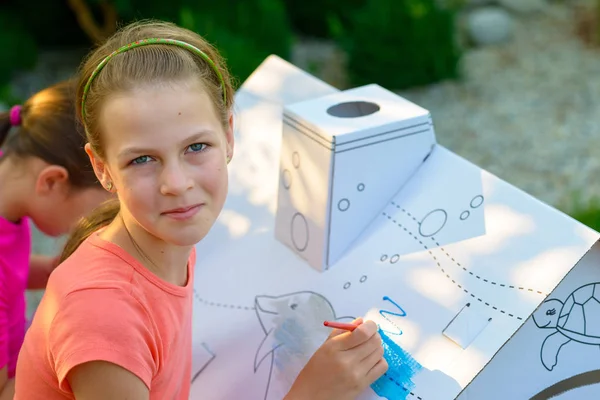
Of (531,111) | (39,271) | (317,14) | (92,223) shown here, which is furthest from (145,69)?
(317,14)

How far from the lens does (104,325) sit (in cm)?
116

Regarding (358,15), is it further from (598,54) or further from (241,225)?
(241,225)

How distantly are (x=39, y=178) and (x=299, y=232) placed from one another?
0.59m

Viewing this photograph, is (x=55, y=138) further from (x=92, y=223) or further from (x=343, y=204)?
(x=343, y=204)

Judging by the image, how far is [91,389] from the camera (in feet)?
3.82

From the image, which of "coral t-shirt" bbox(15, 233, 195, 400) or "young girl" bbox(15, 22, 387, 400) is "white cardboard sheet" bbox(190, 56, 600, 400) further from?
"coral t-shirt" bbox(15, 233, 195, 400)

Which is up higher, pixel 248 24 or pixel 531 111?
pixel 248 24

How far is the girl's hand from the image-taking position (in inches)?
53.6

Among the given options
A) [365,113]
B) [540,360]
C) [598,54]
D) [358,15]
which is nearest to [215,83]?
[365,113]

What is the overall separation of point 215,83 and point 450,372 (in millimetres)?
624

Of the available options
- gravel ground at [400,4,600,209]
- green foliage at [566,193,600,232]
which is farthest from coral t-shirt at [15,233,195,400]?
gravel ground at [400,4,600,209]

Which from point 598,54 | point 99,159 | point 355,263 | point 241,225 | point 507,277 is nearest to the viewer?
point 99,159

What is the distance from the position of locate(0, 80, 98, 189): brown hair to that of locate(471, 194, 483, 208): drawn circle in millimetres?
836

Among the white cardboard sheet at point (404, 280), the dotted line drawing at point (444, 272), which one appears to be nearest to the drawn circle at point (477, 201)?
the white cardboard sheet at point (404, 280)
